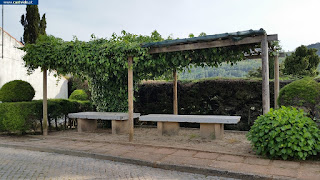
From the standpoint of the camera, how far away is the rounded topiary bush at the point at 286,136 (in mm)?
4832

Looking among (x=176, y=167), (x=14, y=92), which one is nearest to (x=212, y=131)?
(x=176, y=167)

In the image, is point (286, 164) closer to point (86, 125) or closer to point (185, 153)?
point (185, 153)

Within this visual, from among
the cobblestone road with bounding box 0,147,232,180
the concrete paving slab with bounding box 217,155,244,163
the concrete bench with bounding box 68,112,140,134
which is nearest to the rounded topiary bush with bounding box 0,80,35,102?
the concrete bench with bounding box 68,112,140,134

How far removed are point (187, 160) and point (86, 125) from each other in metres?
5.08

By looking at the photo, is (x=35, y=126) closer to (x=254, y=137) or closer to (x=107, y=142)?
(x=107, y=142)

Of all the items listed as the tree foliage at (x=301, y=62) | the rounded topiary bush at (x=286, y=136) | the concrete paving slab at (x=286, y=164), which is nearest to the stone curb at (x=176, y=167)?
the concrete paving slab at (x=286, y=164)

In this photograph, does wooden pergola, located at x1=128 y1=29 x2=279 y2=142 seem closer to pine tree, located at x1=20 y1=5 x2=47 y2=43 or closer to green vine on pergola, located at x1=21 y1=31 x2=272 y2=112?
green vine on pergola, located at x1=21 y1=31 x2=272 y2=112

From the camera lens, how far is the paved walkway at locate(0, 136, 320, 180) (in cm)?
432

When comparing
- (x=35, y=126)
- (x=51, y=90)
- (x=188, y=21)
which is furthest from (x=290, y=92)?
(x=51, y=90)

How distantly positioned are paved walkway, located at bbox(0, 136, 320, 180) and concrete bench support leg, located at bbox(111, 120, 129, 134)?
1.31 m

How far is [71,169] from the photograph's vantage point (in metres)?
4.78

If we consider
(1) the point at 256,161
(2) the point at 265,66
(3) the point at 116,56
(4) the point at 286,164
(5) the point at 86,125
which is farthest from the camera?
(5) the point at 86,125

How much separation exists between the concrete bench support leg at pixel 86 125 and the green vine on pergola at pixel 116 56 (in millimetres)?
1345

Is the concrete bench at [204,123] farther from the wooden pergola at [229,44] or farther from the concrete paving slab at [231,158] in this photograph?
the concrete paving slab at [231,158]
